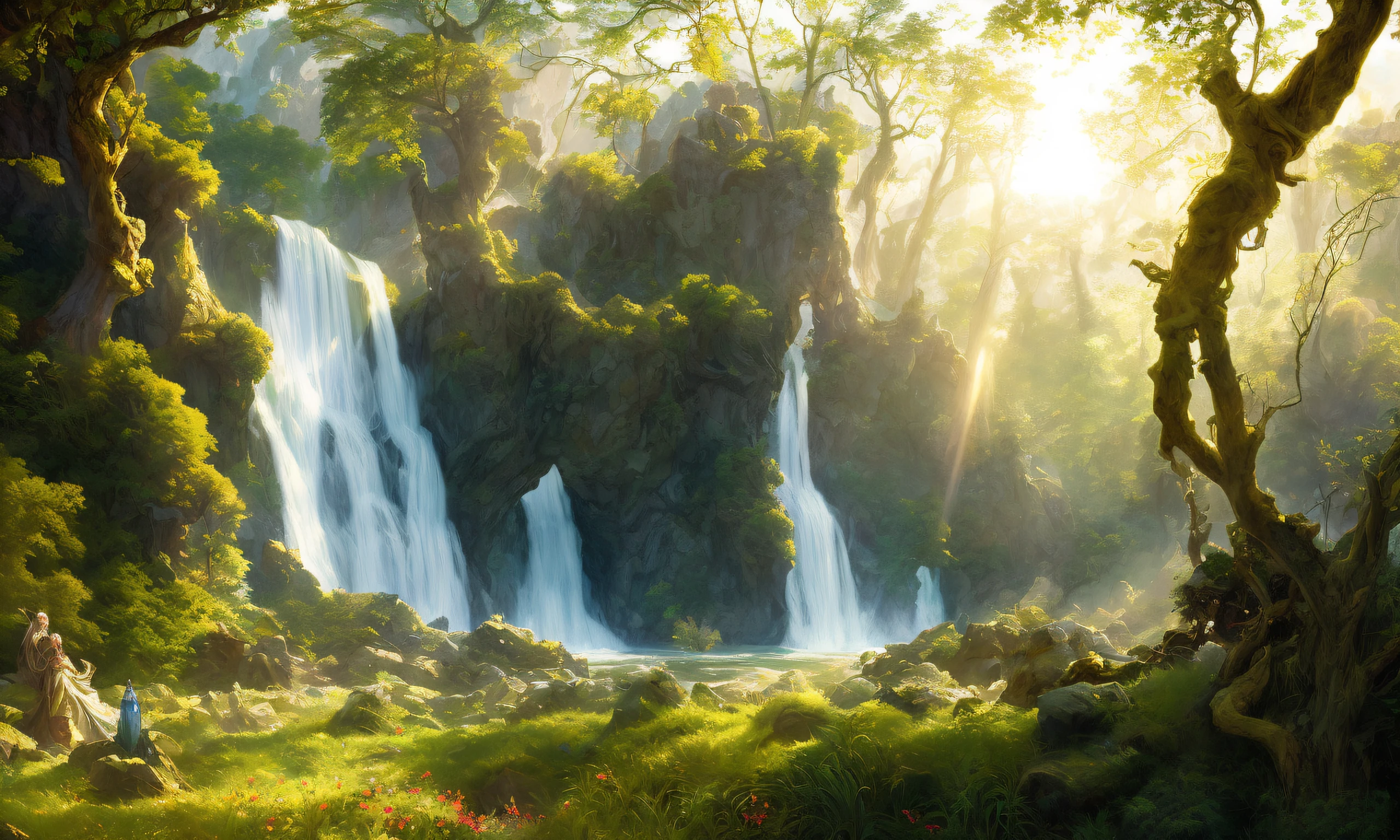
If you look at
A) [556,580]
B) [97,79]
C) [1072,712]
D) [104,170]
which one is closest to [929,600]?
[556,580]

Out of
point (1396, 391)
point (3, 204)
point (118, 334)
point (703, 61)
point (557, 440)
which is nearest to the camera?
point (3, 204)

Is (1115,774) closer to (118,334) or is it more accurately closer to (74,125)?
(74,125)

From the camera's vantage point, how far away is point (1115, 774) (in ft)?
21.5

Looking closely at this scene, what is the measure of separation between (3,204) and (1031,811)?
16782mm

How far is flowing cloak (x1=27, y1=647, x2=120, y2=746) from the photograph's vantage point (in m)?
8.56

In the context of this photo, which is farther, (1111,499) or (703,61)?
(1111,499)

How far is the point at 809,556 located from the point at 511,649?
1411cm

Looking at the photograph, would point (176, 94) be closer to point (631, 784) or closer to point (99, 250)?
point (99, 250)

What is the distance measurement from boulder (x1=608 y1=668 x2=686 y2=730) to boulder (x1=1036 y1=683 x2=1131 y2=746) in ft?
13.1

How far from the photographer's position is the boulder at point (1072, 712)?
23.8ft

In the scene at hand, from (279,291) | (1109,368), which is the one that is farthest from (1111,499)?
(279,291)

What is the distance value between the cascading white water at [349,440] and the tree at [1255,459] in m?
18.1

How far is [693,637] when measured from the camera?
2505 cm

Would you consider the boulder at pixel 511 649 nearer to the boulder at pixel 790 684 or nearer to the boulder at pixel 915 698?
the boulder at pixel 790 684
